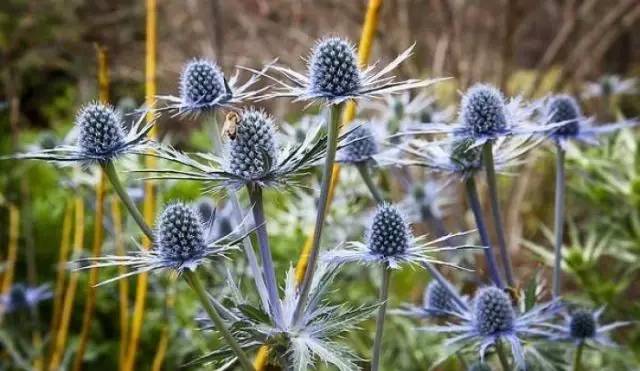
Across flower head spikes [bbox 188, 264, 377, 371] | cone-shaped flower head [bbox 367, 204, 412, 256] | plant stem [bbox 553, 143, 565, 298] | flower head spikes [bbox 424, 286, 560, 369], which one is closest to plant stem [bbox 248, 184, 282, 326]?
flower head spikes [bbox 188, 264, 377, 371]

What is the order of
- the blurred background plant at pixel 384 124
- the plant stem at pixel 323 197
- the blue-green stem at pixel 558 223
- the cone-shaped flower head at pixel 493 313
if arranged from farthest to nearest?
1. the blurred background plant at pixel 384 124
2. the blue-green stem at pixel 558 223
3. the cone-shaped flower head at pixel 493 313
4. the plant stem at pixel 323 197

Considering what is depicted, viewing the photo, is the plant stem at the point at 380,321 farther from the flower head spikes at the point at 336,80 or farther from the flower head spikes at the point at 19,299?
the flower head spikes at the point at 19,299

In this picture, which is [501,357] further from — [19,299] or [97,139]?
[19,299]

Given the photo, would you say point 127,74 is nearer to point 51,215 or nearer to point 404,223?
point 51,215

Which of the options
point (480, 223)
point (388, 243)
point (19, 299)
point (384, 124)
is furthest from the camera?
point (19, 299)

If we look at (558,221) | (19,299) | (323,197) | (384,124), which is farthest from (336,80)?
(19,299)

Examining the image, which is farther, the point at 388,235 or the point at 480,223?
the point at 480,223

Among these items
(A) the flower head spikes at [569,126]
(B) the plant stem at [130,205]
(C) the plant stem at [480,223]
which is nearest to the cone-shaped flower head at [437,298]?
(C) the plant stem at [480,223]

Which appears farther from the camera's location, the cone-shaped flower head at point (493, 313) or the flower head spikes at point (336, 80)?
the cone-shaped flower head at point (493, 313)
